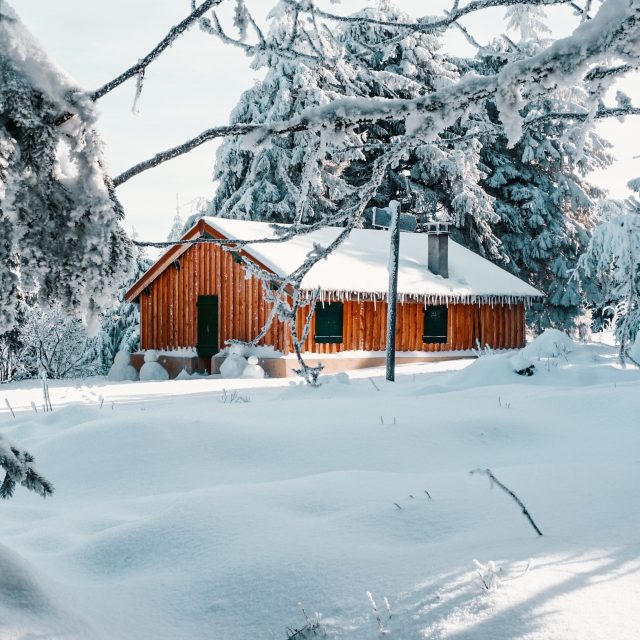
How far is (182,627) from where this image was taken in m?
2.77

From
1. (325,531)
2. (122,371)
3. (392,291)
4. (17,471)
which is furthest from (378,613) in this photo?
(122,371)

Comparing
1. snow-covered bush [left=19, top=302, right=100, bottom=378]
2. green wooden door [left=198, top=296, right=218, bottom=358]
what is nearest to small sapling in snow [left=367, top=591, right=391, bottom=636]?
green wooden door [left=198, top=296, right=218, bottom=358]

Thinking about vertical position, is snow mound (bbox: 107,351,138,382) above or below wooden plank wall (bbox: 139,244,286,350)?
below

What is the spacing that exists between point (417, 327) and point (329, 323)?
10.3ft

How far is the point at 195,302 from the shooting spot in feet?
70.8

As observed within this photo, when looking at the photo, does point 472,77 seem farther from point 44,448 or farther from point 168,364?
point 168,364

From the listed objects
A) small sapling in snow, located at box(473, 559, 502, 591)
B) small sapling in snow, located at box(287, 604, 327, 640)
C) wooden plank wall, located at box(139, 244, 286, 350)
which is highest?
wooden plank wall, located at box(139, 244, 286, 350)

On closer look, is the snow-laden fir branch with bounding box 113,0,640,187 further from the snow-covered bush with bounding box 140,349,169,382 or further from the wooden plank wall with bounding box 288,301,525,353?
the snow-covered bush with bounding box 140,349,169,382

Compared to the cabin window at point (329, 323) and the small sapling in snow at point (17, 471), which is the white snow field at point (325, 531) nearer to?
the small sapling in snow at point (17, 471)

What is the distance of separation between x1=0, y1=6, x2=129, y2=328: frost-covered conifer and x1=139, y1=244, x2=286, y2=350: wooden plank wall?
16.2 m

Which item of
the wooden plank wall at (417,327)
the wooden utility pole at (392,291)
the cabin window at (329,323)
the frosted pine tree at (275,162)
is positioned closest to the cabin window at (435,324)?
the wooden plank wall at (417,327)

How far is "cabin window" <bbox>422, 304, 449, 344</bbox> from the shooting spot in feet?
71.9

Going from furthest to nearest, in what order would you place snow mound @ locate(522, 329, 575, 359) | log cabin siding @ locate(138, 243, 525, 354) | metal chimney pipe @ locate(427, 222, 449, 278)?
metal chimney pipe @ locate(427, 222, 449, 278)
log cabin siding @ locate(138, 243, 525, 354)
snow mound @ locate(522, 329, 575, 359)

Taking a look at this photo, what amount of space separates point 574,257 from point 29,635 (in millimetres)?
30905
